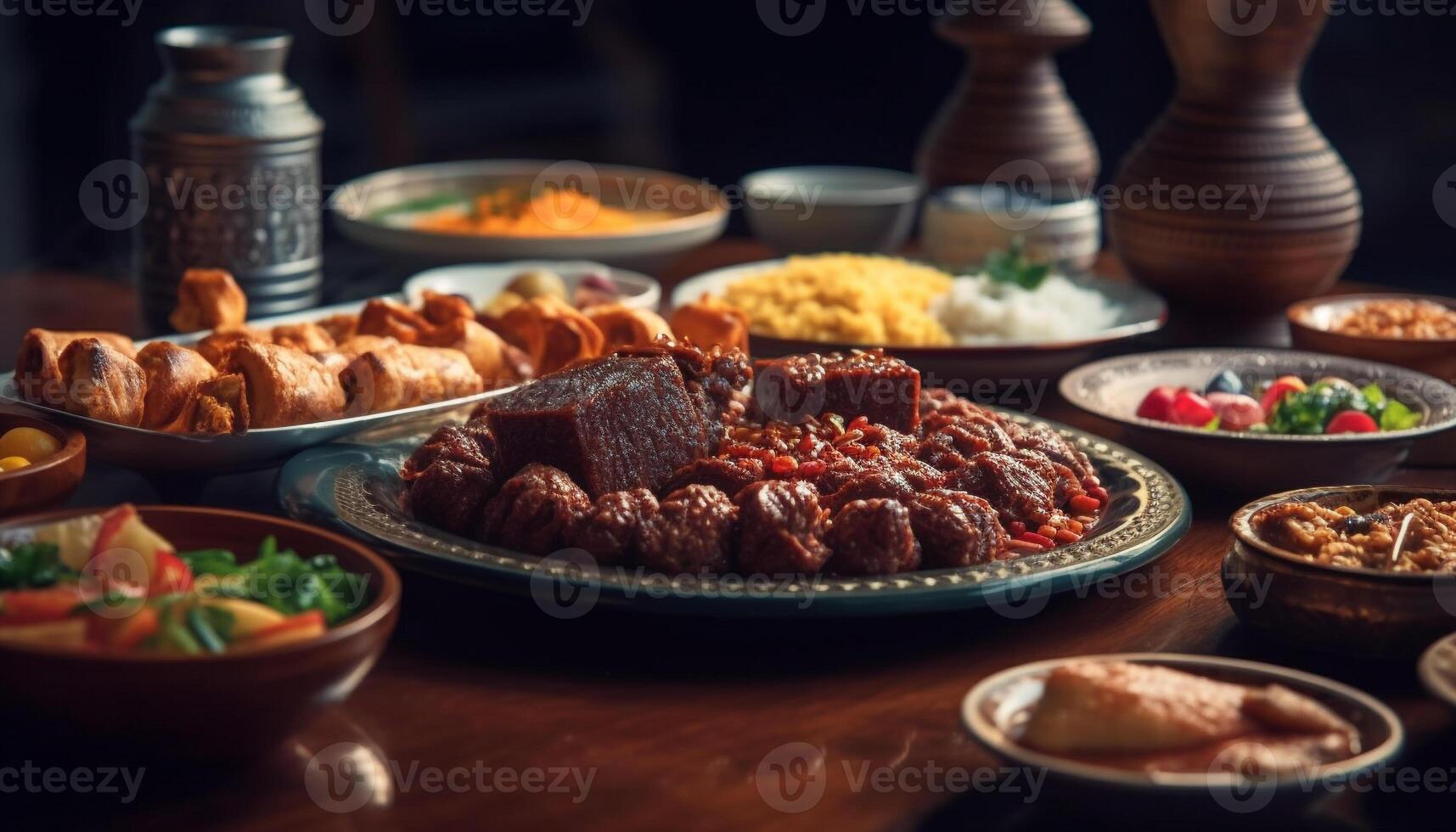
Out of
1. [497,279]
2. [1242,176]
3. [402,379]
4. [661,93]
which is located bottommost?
[661,93]

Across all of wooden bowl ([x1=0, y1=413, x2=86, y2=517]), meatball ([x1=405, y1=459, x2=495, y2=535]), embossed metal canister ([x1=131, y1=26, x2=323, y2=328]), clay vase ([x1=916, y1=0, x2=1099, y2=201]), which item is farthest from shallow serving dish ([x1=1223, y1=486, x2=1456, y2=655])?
clay vase ([x1=916, y1=0, x2=1099, y2=201])

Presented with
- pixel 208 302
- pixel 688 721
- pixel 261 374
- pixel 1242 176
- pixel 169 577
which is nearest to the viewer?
pixel 169 577

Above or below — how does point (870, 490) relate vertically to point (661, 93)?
above

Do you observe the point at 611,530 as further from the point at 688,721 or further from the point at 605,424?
the point at 688,721

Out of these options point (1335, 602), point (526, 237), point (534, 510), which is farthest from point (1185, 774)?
point (526, 237)

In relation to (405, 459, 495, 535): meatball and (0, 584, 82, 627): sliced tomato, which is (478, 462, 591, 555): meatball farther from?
(0, 584, 82, 627): sliced tomato

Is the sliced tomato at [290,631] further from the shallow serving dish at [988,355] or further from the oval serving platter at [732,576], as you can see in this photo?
the shallow serving dish at [988,355]
